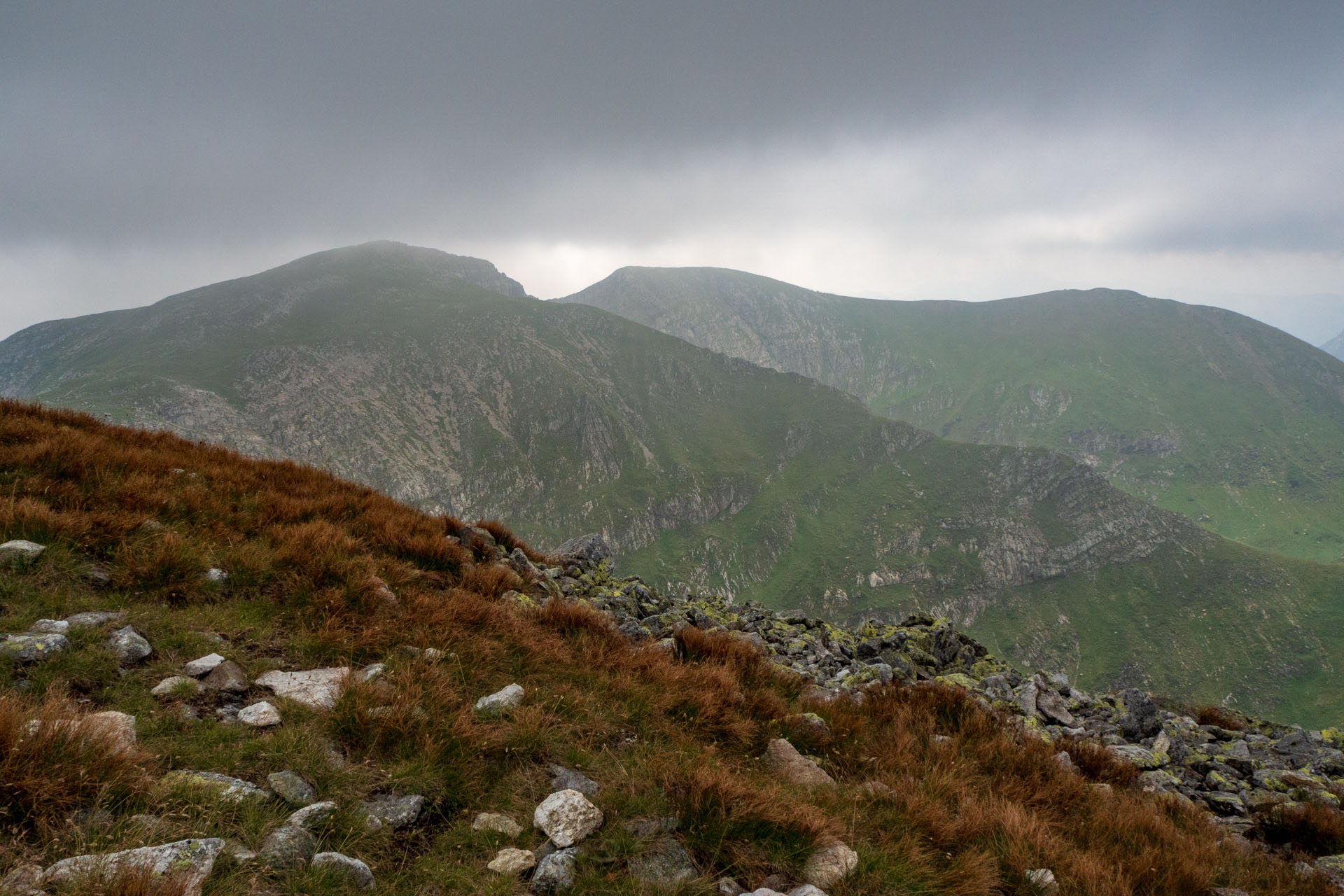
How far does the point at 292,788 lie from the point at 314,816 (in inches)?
15.3

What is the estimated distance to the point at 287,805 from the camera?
4328 mm

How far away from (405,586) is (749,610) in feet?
40.3

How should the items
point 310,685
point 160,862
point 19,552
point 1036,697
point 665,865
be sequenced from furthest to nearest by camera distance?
point 1036,697 < point 19,552 < point 310,685 < point 665,865 < point 160,862

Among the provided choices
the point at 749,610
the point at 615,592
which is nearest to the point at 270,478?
the point at 615,592

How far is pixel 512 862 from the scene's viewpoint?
14.4ft

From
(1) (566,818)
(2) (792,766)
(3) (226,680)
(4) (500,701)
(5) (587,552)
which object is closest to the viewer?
(1) (566,818)

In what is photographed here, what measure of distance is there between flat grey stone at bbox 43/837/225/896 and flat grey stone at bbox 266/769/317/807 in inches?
31.6

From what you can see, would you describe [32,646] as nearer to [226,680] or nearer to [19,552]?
[226,680]

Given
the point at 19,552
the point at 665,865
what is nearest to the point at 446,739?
the point at 665,865

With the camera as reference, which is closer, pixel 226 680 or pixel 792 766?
pixel 226 680

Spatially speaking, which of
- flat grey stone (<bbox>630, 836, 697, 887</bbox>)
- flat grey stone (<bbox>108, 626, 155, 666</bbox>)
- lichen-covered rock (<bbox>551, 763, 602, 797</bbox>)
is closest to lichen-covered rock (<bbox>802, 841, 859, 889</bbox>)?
flat grey stone (<bbox>630, 836, 697, 887</bbox>)

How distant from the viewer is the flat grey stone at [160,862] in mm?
3123

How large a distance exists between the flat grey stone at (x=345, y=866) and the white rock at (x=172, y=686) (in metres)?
2.80

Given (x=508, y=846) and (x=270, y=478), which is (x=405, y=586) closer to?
(x=508, y=846)
